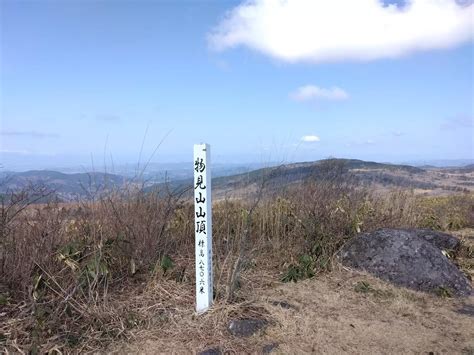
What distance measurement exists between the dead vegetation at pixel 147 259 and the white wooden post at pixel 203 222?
0.17 metres

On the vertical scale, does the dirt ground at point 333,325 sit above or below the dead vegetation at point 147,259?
below

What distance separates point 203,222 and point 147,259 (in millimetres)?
1214

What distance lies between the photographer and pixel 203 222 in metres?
4.06

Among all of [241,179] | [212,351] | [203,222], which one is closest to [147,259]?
[203,222]

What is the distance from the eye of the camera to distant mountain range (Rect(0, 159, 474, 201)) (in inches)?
200

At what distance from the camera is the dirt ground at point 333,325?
3.74 m

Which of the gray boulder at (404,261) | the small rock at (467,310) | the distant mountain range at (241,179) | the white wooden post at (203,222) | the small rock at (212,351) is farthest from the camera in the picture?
the gray boulder at (404,261)

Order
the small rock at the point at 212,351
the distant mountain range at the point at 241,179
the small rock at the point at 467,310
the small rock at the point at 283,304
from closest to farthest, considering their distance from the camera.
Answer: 1. the small rock at the point at 212,351
2. the small rock at the point at 283,304
3. the small rock at the point at 467,310
4. the distant mountain range at the point at 241,179

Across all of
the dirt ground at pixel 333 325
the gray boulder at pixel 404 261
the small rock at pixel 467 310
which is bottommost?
the small rock at pixel 467 310

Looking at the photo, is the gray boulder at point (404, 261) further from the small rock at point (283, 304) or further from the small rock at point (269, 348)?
the small rock at point (269, 348)

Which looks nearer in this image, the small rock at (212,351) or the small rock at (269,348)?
the small rock at (212,351)

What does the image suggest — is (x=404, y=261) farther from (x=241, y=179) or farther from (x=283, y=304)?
(x=241, y=179)

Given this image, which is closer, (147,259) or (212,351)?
(212,351)

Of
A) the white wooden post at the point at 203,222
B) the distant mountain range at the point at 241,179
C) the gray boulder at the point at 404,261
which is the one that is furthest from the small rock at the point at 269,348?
the distant mountain range at the point at 241,179
